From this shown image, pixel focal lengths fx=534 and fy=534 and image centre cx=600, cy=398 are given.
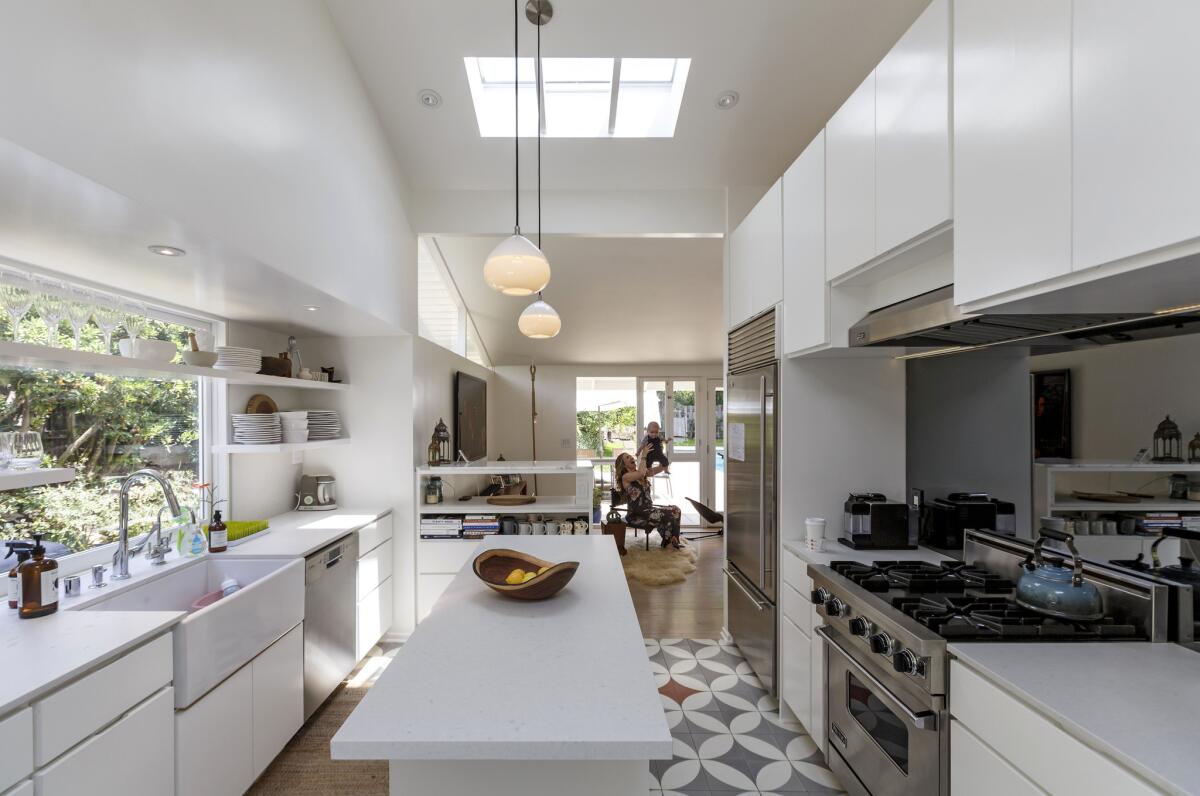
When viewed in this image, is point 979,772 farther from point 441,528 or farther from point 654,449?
point 654,449

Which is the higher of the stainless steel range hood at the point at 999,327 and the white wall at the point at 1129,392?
the stainless steel range hood at the point at 999,327

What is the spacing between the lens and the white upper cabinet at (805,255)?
215cm

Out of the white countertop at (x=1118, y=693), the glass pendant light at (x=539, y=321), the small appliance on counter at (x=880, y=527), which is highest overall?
the glass pendant light at (x=539, y=321)

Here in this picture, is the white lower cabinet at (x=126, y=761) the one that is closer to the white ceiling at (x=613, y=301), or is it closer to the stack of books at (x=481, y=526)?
the stack of books at (x=481, y=526)

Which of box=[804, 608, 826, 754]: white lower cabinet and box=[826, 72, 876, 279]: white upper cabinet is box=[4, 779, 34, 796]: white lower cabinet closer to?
box=[804, 608, 826, 754]: white lower cabinet

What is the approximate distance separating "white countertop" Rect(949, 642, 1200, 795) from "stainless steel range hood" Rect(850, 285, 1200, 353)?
821mm

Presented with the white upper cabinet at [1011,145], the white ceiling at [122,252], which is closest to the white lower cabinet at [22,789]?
the white ceiling at [122,252]

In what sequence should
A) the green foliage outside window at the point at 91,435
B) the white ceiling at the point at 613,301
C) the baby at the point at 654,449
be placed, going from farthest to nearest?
the baby at the point at 654,449 < the white ceiling at the point at 613,301 < the green foliage outside window at the point at 91,435

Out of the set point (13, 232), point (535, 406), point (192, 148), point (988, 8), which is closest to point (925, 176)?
point (988, 8)

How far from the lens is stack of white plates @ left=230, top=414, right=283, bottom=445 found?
9.20ft

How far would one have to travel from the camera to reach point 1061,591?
1495 millimetres

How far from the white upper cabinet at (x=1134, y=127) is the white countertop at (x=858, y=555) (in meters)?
1.49

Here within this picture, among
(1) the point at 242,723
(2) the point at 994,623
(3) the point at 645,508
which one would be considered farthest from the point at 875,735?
(3) the point at 645,508

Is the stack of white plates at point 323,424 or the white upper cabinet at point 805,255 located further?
the stack of white plates at point 323,424
